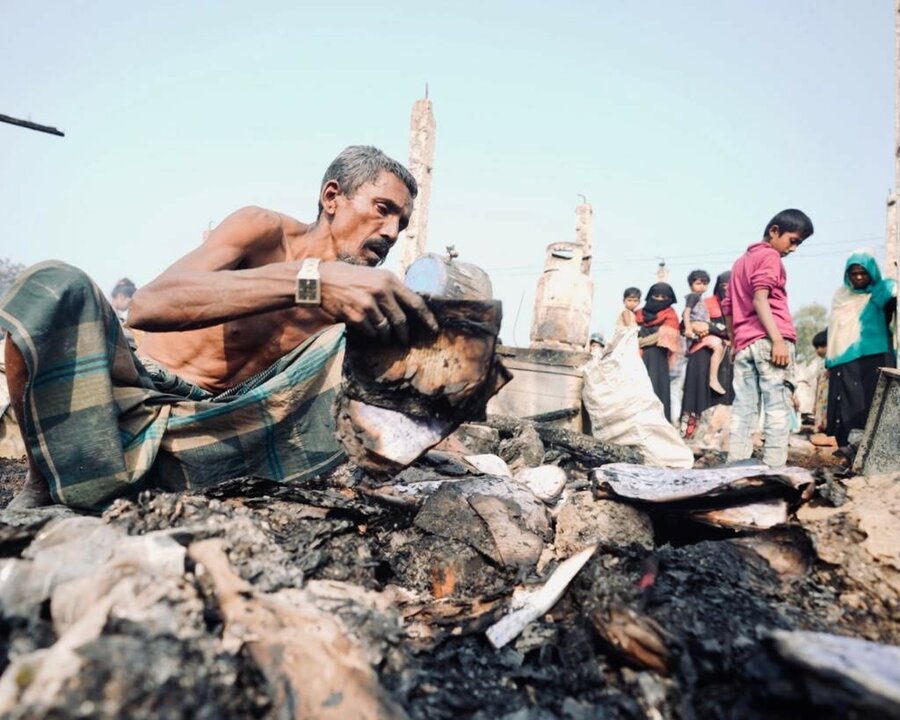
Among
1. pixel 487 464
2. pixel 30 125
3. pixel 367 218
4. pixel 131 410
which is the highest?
pixel 30 125

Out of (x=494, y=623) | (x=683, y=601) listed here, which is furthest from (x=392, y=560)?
(x=683, y=601)

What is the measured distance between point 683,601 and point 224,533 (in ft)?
3.98

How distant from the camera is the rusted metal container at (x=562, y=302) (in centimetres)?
720

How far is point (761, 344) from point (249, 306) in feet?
12.8

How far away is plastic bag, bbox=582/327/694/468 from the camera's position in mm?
4863

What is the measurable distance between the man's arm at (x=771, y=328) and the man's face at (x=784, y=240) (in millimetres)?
486

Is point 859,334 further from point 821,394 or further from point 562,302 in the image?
point 562,302

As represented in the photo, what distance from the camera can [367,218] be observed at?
2.72 m

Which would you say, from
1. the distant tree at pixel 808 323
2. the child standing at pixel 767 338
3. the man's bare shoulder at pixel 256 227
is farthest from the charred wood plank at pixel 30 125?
the distant tree at pixel 808 323

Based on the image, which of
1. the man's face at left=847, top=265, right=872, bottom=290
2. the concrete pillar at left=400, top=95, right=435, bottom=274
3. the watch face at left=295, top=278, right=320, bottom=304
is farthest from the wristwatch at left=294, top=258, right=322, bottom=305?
the concrete pillar at left=400, top=95, right=435, bottom=274

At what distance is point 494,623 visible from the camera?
154cm

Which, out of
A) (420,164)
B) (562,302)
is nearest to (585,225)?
(420,164)

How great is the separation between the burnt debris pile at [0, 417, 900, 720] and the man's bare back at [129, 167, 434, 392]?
66cm

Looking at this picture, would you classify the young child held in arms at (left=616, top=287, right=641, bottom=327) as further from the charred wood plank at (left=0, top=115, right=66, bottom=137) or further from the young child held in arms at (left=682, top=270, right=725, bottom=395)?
the charred wood plank at (left=0, top=115, right=66, bottom=137)
